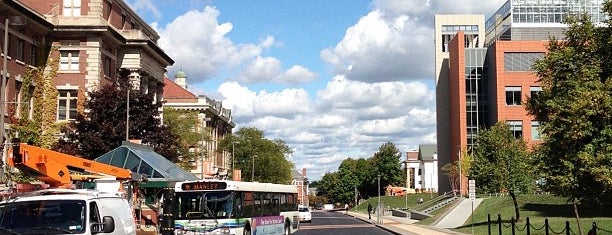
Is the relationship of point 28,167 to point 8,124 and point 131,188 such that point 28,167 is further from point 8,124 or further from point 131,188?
point 8,124

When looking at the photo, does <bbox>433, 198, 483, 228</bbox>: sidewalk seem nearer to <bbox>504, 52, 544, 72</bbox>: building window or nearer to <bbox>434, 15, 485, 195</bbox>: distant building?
<bbox>504, 52, 544, 72</bbox>: building window

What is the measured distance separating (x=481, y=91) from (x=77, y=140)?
197 ft

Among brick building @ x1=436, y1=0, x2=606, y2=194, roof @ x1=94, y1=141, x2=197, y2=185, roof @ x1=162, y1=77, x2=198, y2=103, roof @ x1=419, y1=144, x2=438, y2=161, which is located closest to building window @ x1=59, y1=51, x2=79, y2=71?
roof @ x1=94, y1=141, x2=197, y2=185

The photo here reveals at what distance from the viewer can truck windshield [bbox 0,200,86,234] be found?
12.3 metres

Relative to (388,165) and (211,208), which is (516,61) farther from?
(211,208)

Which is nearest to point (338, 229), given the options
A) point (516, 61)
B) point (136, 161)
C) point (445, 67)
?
point (136, 161)

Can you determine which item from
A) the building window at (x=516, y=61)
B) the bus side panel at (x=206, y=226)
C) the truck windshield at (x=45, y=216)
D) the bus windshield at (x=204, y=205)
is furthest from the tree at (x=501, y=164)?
the building window at (x=516, y=61)

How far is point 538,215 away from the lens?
44.2m

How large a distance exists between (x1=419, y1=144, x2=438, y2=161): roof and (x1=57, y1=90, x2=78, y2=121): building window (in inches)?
5131

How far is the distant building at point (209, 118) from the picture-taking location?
95731 millimetres

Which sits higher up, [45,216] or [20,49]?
[20,49]

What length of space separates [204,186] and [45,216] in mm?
13482

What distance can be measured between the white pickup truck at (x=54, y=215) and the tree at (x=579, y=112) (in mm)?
12760

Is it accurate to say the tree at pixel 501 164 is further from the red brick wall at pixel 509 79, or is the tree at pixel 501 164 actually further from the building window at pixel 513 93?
the building window at pixel 513 93
